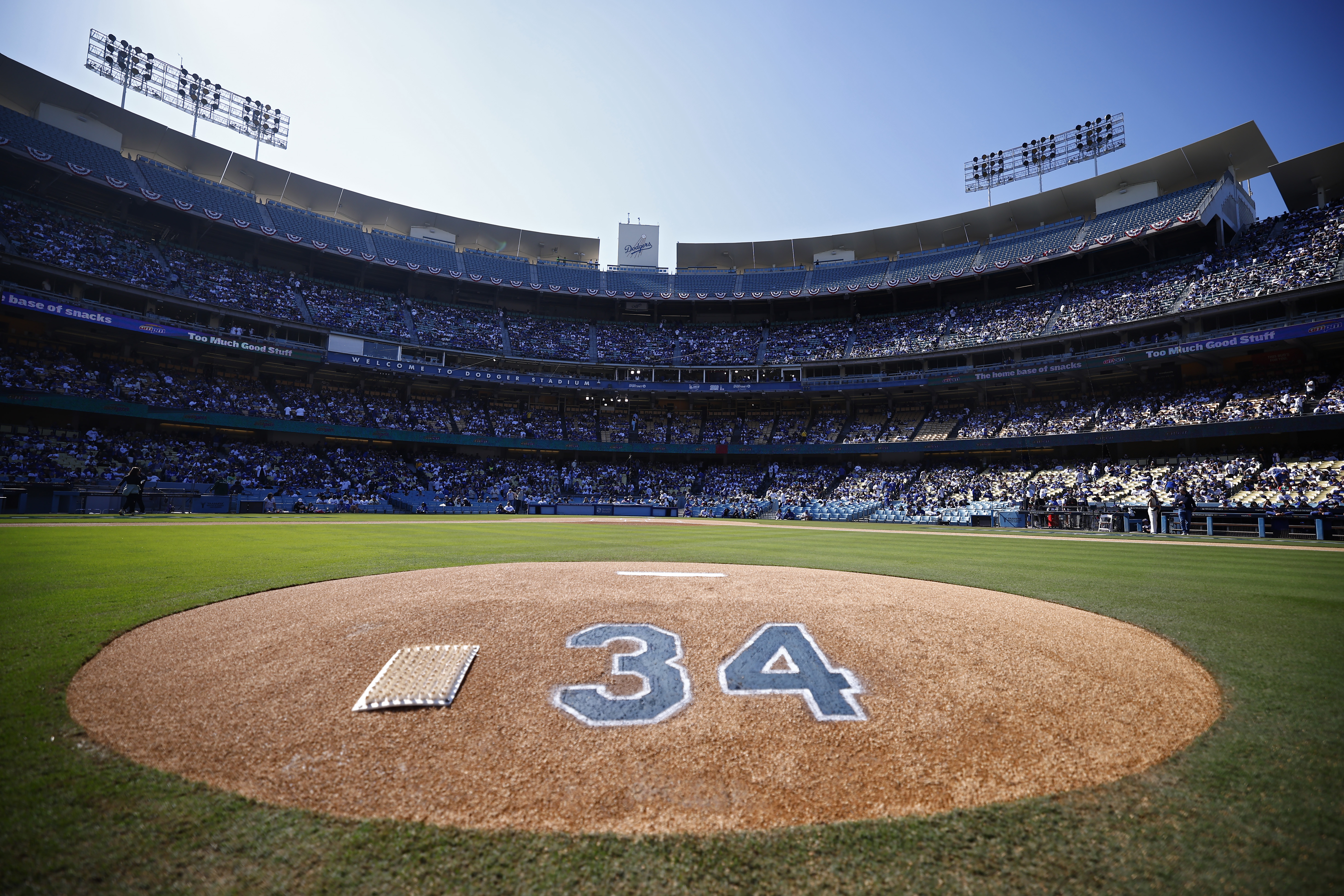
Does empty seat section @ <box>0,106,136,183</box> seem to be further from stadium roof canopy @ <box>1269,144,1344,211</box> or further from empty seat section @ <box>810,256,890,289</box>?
stadium roof canopy @ <box>1269,144,1344,211</box>

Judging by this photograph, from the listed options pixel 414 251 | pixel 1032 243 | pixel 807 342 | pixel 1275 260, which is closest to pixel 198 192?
pixel 414 251

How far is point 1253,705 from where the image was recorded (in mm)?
3791

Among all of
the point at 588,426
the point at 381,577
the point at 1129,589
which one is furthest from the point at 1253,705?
the point at 588,426

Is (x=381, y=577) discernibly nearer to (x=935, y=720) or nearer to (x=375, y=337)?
(x=935, y=720)

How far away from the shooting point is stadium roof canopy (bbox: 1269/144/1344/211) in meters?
34.2

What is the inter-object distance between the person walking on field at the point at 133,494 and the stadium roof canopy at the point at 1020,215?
157 feet

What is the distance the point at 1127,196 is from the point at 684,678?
55.9 metres

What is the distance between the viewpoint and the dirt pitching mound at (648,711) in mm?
2871

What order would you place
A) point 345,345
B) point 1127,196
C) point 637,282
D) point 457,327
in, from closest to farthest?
1. point 345,345
2. point 1127,196
3. point 457,327
4. point 637,282

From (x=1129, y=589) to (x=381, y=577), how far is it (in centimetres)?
1106

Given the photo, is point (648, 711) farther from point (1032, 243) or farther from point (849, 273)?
→ point (849, 273)

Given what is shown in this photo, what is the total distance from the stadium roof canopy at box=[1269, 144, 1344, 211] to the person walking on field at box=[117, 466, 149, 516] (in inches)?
2510

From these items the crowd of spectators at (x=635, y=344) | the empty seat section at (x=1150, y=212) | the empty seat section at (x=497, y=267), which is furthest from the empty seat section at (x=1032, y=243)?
the empty seat section at (x=497, y=267)

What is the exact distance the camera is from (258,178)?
4803cm
